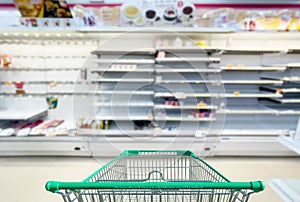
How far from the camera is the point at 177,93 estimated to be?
2.25 metres

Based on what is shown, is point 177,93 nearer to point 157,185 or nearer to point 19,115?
point 157,185

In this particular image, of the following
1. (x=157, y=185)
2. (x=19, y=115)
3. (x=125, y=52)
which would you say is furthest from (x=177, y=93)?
(x=19, y=115)

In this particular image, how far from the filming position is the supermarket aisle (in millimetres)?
2043

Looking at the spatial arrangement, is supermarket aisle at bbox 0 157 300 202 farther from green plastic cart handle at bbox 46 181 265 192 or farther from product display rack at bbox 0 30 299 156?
green plastic cart handle at bbox 46 181 265 192

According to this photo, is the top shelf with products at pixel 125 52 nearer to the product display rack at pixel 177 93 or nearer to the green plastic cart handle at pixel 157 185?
the product display rack at pixel 177 93

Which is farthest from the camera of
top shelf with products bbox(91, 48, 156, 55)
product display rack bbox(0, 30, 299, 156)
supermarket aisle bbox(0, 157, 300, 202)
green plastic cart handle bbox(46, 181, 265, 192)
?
top shelf with products bbox(91, 48, 156, 55)

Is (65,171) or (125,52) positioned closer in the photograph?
(65,171)

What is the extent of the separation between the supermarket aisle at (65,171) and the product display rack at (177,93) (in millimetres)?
207

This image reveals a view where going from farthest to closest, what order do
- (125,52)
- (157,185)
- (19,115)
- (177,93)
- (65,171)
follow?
(125,52) < (19,115) < (65,171) < (177,93) < (157,185)

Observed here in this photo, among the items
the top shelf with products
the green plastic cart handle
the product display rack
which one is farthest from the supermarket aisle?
the top shelf with products


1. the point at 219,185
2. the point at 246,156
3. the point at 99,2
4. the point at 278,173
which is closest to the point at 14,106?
the point at 99,2

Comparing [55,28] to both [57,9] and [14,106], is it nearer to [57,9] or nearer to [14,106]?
[57,9]

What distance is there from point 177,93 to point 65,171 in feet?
6.08

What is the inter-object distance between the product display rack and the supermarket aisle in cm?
21
